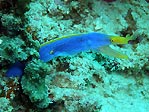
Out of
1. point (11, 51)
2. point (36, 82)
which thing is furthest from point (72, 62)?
point (11, 51)

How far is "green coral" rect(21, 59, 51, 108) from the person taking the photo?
1.65 m

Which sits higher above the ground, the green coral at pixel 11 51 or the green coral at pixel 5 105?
the green coral at pixel 11 51

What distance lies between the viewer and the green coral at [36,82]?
1.65 m

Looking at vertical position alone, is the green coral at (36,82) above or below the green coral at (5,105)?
above

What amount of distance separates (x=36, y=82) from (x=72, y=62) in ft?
1.35

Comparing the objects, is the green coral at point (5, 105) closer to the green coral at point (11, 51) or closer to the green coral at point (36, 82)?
the green coral at point (36, 82)

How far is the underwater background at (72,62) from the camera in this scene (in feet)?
5.52

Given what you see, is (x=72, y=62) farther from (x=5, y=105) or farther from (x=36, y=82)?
(x=5, y=105)

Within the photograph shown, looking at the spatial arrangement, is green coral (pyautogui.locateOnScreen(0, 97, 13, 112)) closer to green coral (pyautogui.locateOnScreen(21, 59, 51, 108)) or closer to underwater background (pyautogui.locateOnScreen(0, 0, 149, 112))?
underwater background (pyautogui.locateOnScreen(0, 0, 149, 112))

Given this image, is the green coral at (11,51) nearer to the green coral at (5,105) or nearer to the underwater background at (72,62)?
the underwater background at (72,62)

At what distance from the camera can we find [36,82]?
1692 mm

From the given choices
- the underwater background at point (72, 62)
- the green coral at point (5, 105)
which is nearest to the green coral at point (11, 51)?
the underwater background at point (72, 62)

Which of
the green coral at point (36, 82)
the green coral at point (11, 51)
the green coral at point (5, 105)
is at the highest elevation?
the green coral at point (11, 51)

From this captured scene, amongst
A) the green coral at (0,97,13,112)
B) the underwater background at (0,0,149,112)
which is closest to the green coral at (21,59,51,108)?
the underwater background at (0,0,149,112)
